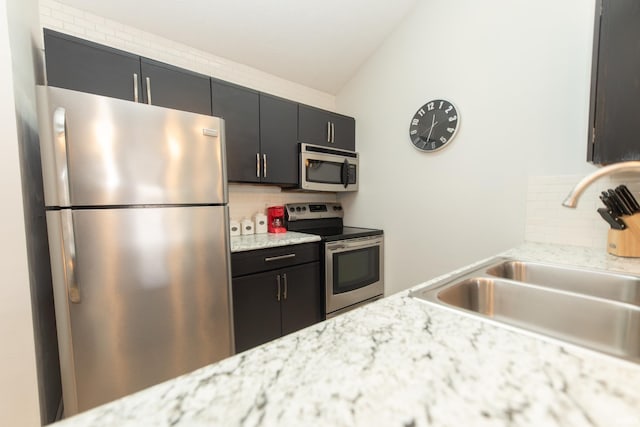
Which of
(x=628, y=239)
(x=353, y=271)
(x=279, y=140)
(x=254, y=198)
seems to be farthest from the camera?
(x=254, y=198)

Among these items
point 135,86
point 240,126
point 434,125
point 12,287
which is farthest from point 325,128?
point 12,287

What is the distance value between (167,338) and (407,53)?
2641 mm

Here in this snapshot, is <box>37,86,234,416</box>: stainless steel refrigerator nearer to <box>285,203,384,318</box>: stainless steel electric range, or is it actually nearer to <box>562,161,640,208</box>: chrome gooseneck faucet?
<box>285,203,384,318</box>: stainless steel electric range

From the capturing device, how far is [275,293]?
1893 mm

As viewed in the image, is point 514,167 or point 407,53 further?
point 407,53

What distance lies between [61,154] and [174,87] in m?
0.85

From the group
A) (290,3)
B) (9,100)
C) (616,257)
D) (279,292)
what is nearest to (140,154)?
(9,100)

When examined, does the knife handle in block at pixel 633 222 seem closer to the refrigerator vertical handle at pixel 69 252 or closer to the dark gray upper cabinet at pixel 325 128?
the dark gray upper cabinet at pixel 325 128

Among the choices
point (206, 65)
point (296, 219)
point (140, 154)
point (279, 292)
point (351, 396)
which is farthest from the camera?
point (296, 219)

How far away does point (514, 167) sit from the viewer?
1.72m

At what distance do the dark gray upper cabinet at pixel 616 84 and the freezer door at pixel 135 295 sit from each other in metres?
1.84

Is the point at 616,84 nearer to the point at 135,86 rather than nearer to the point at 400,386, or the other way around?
the point at 400,386

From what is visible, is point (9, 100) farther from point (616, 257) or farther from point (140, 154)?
point (616, 257)

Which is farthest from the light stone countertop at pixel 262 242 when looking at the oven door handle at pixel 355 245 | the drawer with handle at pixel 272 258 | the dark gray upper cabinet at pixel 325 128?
the dark gray upper cabinet at pixel 325 128
